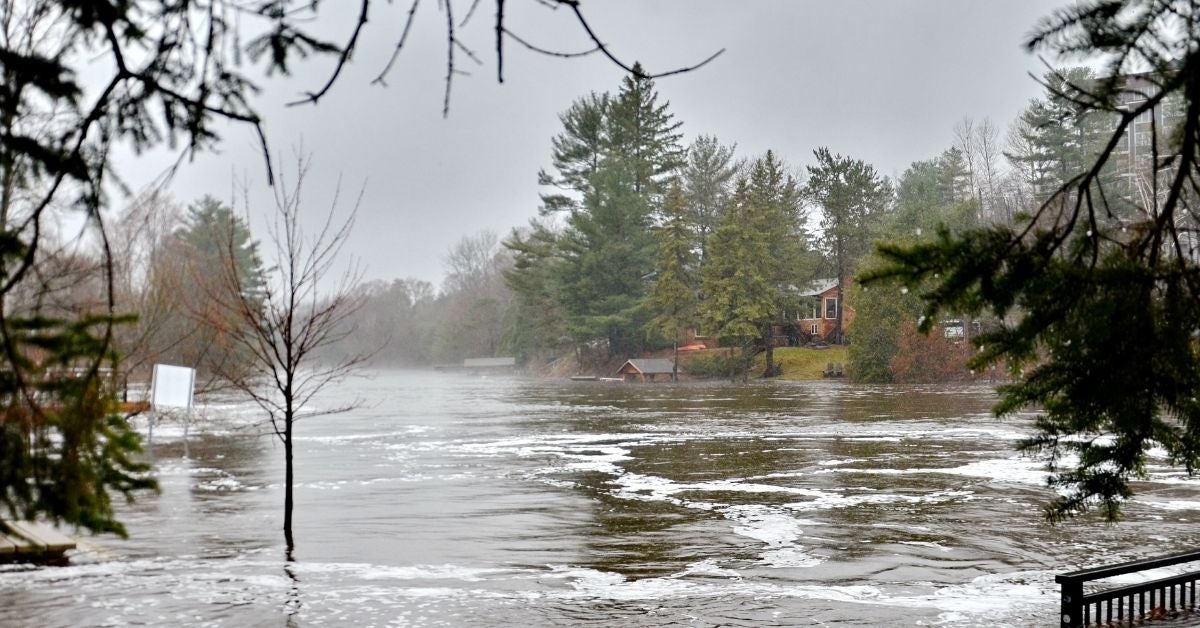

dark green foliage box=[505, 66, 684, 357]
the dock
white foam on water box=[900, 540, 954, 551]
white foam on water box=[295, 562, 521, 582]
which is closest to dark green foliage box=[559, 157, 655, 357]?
dark green foliage box=[505, 66, 684, 357]

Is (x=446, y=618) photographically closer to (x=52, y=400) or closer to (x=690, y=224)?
(x=52, y=400)

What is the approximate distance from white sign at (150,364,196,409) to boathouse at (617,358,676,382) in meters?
47.9

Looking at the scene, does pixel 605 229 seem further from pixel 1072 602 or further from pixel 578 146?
pixel 1072 602

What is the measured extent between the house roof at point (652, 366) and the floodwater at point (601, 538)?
42.6m

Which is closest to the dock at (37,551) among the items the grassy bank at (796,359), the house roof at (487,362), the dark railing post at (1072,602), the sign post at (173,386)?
the dark railing post at (1072,602)

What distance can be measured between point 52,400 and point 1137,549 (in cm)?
1265

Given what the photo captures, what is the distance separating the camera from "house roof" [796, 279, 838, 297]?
70.8 metres

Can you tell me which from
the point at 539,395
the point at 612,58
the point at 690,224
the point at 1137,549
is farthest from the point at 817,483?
the point at 690,224

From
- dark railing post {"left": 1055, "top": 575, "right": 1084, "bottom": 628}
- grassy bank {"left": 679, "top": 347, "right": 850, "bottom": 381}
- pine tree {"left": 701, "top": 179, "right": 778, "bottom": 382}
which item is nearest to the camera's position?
dark railing post {"left": 1055, "top": 575, "right": 1084, "bottom": 628}

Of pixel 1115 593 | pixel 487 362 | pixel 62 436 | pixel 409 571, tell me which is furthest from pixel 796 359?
pixel 62 436

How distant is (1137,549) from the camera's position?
1276cm

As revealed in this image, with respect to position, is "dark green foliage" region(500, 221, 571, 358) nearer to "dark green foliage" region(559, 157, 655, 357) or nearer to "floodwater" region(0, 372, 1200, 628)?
"dark green foliage" region(559, 157, 655, 357)

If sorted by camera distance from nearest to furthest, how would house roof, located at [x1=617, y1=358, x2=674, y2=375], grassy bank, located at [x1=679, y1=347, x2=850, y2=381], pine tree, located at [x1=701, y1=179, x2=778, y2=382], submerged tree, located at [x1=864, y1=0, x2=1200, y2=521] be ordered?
submerged tree, located at [x1=864, y1=0, x2=1200, y2=521]
pine tree, located at [x1=701, y1=179, x2=778, y2=382]
grassy bank, located at [x1=679, y1=347, x2=850, y2=381]
house roof, located at [x1=617, y1=358, x2=674, y2=375]

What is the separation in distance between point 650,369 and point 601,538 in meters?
56.8
